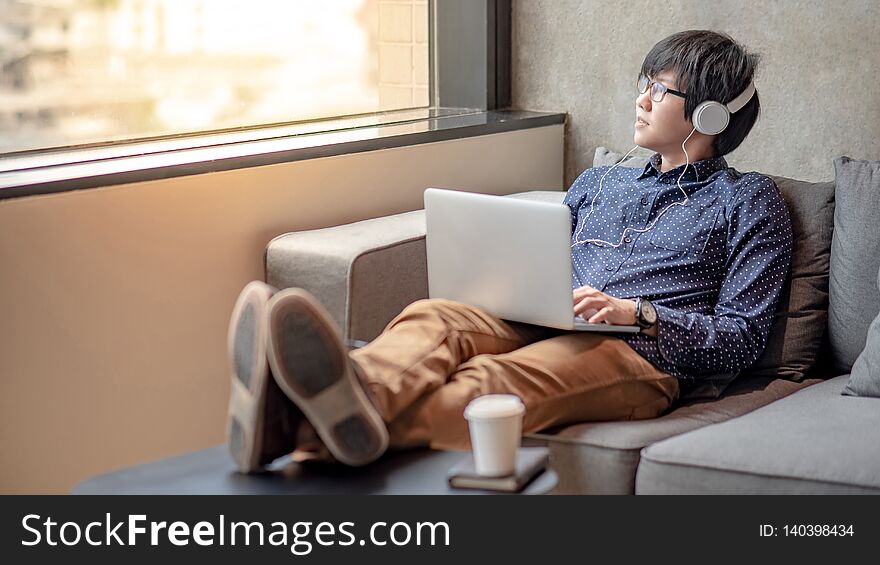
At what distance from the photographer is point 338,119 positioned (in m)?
3.10

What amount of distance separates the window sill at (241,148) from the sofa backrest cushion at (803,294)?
3.02 feet

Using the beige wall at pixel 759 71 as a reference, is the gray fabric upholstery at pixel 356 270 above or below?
below

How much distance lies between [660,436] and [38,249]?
1174 mm

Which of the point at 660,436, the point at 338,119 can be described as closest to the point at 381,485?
the point at 660,436

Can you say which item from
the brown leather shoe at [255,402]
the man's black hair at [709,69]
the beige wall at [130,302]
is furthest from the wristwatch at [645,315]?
the beige wall at [130,302]

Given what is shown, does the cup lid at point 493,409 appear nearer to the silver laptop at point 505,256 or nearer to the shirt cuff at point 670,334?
the silver laptop at point 505,256

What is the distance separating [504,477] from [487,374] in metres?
0.40

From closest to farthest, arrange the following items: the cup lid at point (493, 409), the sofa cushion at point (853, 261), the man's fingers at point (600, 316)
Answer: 1. the cup lid at point (493, 409)
2. the man's fingers at point (600, 316)
3. the sofa cushion at point (853, 261)

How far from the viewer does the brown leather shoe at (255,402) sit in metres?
1.62

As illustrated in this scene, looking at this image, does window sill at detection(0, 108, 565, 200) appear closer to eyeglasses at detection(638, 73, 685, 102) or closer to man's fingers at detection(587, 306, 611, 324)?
eyeglasses at detection(638, 73, 685, 102)

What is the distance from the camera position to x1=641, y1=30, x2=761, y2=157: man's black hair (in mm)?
2342

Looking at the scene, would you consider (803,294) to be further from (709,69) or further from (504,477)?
Result: (504,477)

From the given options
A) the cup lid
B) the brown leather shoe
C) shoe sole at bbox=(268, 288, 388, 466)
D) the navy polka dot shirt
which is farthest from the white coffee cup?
the navy polka dot shirt

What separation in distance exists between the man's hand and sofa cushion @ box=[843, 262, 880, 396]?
45 centimetres
